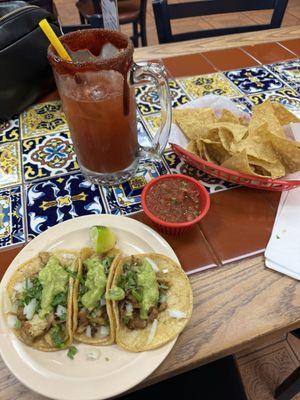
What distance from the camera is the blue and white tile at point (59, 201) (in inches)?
34.0

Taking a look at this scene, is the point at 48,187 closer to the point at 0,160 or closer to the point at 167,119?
the point at 0,160

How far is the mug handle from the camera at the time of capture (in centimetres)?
81

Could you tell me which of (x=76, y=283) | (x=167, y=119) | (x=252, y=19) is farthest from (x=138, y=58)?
(x=252, y=19)

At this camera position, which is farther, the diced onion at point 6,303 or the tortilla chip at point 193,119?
the tortilla chip at point 193,119

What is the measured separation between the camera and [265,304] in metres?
0.70

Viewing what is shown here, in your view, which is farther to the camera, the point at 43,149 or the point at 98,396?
the point at 43,149

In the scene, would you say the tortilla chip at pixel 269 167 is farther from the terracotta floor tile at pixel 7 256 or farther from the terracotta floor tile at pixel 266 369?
the terracotta floor tile at pixel 266 369

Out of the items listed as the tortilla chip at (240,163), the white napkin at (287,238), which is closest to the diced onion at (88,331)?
the white napkin at (287,238)

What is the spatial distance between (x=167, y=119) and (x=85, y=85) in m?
0.22

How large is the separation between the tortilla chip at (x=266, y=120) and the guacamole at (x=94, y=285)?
0.56 m

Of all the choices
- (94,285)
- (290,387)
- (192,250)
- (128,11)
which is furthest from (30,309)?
(128,11)

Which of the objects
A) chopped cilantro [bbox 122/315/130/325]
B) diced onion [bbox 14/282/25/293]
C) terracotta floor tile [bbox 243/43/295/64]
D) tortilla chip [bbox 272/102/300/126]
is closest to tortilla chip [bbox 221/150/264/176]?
tortilla chip [bbox 272/102/300/126]

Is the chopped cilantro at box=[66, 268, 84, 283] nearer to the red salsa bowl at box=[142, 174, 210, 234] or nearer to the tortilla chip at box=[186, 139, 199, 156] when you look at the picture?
the red salsa bowl at box=[142, 174, 210, 234]

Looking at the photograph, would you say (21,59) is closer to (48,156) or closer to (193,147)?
(48,156)
